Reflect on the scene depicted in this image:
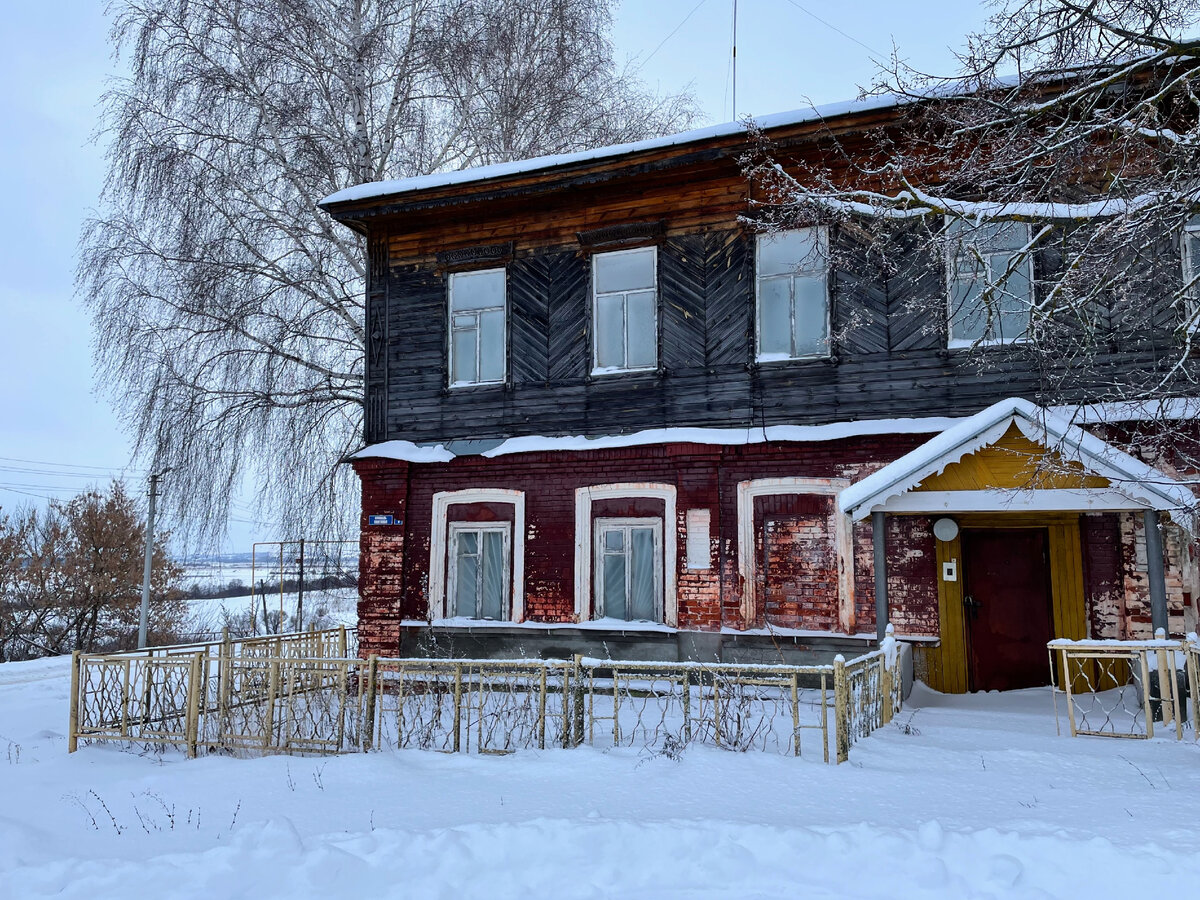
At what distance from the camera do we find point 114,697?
349 inches

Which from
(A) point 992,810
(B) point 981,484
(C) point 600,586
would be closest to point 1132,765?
(A) point 992,810

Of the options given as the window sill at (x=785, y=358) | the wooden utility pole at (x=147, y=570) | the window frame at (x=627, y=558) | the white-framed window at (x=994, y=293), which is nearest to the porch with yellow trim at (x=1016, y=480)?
the white-framed window at (x=994, y=293)

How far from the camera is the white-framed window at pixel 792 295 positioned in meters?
9.90

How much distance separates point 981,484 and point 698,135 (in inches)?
200

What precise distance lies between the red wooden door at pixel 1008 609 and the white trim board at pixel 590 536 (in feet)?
10.7

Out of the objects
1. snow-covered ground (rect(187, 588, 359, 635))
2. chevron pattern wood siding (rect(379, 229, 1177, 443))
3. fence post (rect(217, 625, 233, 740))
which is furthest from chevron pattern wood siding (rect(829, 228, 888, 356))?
snow-covered ground (rect(187, 588, 359, 635))

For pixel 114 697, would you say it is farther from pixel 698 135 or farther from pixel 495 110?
pixel 495 110

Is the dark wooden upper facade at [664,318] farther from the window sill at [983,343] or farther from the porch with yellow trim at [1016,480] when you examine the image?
the porch with yellow trim at [1016,480]

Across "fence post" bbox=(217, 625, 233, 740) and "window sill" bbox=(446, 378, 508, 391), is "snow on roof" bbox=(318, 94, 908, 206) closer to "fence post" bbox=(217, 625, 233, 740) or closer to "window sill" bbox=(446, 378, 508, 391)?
"window sill" bbox=(446, 378, 508, 391)

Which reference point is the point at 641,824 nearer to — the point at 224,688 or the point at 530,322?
the point at 224,688

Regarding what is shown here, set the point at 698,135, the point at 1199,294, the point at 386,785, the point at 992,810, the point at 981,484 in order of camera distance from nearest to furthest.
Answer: the point at 992,810 < the point at 386,785 < the point at 981,484 < the point at 1199,294 < the point at 698,135

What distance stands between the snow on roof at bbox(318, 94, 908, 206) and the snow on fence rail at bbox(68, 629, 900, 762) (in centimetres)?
567

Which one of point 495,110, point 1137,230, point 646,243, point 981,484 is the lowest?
point 981,484

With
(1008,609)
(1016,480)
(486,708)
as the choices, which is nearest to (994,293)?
(1016,480)
